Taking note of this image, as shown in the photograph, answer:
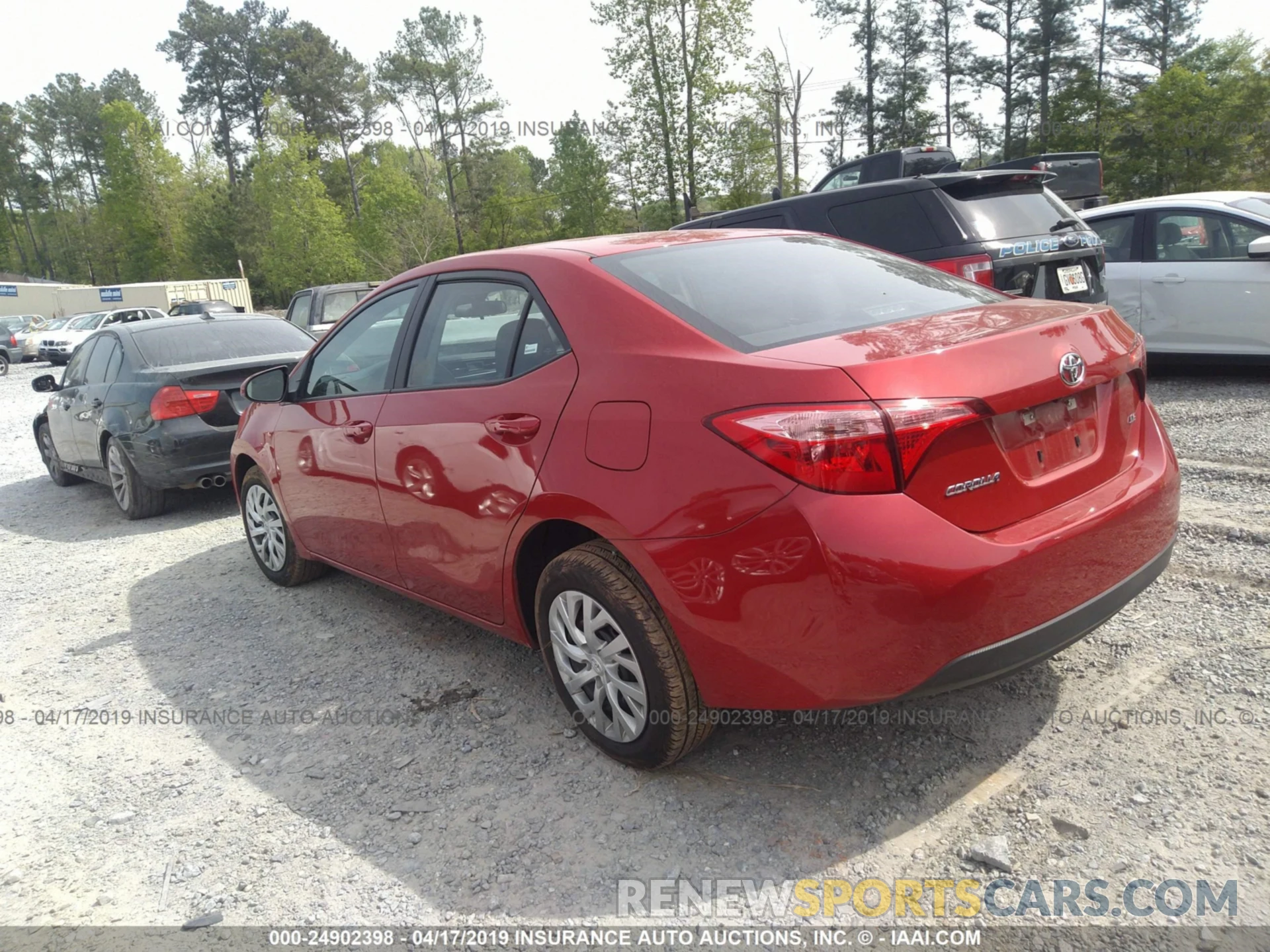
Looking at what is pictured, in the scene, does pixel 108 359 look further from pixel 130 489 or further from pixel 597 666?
pixel 597 666

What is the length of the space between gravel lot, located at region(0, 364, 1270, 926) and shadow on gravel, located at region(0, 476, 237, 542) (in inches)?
113

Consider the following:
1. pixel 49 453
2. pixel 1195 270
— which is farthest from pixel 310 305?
pixel 1195 270

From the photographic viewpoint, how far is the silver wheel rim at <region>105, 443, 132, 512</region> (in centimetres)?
732

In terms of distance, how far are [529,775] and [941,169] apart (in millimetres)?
9561

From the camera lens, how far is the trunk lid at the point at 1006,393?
2330 millimetres

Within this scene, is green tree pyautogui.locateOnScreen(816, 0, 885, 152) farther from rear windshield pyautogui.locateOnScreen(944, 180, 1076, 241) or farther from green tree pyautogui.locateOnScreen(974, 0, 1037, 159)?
rear windshield pyautogui.locateOnScreen(944, 180, 1076, 241)

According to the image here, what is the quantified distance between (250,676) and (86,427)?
4.94 meters

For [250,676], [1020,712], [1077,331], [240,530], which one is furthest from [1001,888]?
[240,530]

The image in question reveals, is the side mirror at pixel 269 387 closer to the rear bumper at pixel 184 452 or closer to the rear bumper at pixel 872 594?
the rear bumper at pixel 184 452

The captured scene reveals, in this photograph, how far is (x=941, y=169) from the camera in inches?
415

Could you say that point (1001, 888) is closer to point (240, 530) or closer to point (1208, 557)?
point (1208, 557)

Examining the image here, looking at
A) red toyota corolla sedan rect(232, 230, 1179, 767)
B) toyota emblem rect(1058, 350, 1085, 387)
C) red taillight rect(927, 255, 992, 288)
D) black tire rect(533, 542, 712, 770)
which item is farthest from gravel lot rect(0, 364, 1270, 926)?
red taillight rect(927, 255, 992, 288)

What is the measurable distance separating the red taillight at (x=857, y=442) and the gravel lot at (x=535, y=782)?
3.43 feet

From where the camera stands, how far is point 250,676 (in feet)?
13.4
